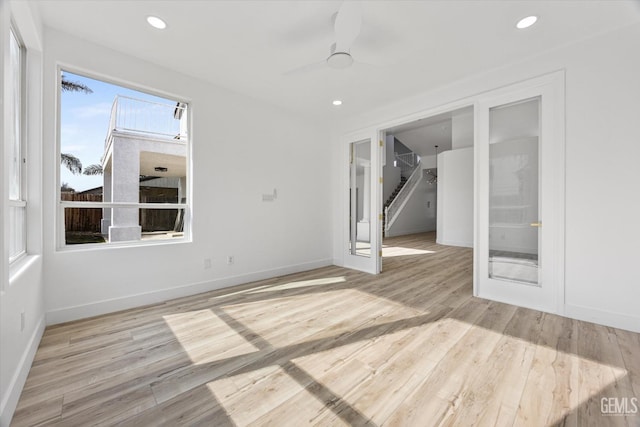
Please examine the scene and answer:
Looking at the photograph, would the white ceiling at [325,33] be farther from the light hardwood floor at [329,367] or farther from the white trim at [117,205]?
the light hardwood floor at [329,367]

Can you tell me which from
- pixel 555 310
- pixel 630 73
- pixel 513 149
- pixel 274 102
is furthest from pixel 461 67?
→ pixel 555 310

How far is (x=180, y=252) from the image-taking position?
352 centimetres

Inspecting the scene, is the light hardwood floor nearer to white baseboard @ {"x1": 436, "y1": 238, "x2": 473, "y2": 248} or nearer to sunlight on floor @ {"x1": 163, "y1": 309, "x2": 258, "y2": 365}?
sunlight on floor @ {"x1": 163, "y1": 309, "x2": 258, "y2": 365}

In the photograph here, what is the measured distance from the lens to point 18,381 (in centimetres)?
165

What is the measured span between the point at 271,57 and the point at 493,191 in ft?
10.6

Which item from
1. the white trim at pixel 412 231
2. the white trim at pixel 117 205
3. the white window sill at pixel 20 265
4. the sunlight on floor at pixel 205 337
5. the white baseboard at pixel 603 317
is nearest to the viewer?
the white window sill at pixel 20 265

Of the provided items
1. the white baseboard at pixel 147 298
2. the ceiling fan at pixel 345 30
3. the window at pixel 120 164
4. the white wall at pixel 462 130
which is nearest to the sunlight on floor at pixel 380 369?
the white baseboard at pixel 147 298

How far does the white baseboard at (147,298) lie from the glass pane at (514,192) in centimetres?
324

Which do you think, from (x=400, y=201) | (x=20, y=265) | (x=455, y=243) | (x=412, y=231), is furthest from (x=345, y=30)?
(x=412, y=231)

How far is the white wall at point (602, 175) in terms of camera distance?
255cm

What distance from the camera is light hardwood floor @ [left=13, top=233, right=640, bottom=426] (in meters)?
1.54

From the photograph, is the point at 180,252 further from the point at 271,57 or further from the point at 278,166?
the point at 271,57

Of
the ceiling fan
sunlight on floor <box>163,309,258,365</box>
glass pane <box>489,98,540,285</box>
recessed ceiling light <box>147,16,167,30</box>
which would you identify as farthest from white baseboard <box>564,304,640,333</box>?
recessed ceiling light <box>147,16,167,30</box>

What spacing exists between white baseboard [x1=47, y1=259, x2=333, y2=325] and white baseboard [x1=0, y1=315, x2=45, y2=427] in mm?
435
